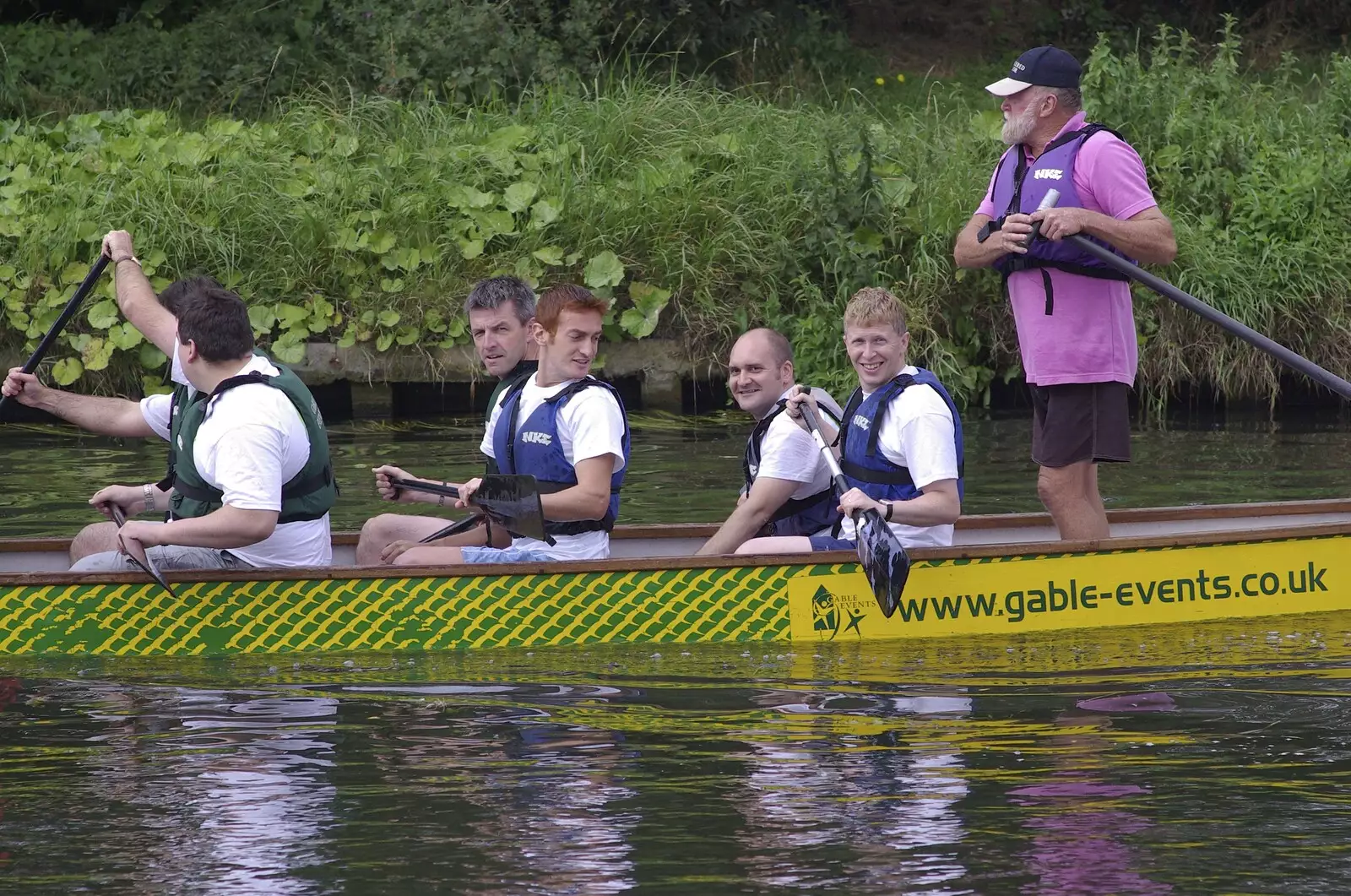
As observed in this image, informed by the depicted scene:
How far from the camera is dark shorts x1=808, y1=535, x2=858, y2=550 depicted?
19.3 feet

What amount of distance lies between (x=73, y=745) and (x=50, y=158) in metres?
7.87

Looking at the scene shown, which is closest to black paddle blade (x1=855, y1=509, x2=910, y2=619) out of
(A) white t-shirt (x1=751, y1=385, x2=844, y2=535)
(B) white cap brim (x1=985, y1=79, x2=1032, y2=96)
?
(A) white t-shirt (x1=751, y1=385, x2=844, y2=535)

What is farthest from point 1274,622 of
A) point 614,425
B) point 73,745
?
point 73,745

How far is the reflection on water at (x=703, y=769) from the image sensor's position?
3.86 m

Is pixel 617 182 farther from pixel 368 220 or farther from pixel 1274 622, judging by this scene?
pixel 1274 622

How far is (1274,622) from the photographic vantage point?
6039mm

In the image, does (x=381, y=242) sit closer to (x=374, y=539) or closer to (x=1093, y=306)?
(x=374, y=539)

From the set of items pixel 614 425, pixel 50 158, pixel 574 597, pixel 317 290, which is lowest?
pixel 574 597

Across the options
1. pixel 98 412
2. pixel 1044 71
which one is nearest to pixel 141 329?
pixel 98 412

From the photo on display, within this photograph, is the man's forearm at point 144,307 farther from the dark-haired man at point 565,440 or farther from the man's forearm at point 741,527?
the man's forearm at point 741,527

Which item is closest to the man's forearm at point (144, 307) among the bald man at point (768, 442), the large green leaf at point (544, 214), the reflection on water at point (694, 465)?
the reflection on water at point (694, 465)

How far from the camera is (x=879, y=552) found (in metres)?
5.52

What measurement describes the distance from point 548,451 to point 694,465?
3.71 m

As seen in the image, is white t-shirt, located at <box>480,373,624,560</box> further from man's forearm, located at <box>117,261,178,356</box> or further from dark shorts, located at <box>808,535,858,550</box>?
man's forearm, located at <box>117,261,178,356</box>
